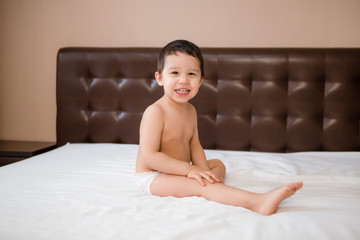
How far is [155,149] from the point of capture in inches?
49.4

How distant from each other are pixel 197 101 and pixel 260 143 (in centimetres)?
54

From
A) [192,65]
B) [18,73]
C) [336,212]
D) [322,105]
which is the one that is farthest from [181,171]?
[18,73]

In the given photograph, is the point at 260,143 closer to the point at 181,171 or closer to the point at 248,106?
the point at 248,106

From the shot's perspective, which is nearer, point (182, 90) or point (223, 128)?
point (182, 90)

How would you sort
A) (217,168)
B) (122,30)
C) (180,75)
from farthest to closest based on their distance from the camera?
1. (122,30)
2. (217,168)
3. (180,75)

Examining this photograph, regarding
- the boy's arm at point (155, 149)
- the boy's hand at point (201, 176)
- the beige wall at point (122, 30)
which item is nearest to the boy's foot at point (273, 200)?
the boy's hand at point (201, 176)

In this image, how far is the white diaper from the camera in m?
1.24

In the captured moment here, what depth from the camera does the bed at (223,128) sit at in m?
1.17

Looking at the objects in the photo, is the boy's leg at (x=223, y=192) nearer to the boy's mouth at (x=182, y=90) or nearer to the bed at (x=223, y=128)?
the bed at (x=223, y=128)

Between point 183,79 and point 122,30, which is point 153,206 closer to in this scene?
point 183,79

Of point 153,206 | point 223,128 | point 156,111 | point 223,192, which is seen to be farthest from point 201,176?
point 223,128

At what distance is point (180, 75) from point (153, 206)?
0.55 meters

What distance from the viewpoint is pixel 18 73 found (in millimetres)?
2525

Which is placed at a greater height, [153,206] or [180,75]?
[180,75]
